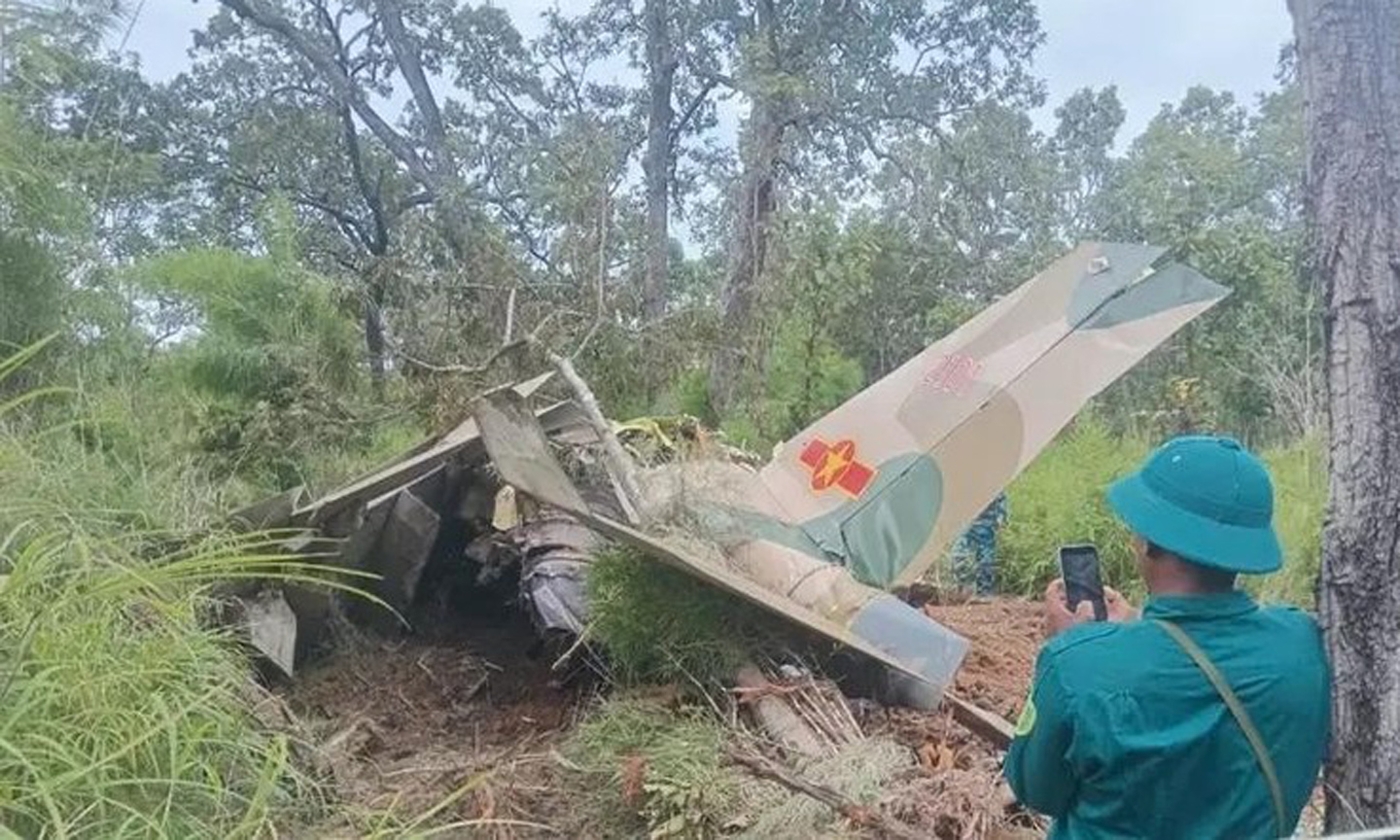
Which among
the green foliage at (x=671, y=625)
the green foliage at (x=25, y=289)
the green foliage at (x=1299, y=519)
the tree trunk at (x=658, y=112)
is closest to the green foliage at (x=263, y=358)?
the green foliage at (x=25, y=289)

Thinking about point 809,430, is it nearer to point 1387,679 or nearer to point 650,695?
point 650,695

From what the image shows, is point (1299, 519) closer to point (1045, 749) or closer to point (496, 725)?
point (496, 725)

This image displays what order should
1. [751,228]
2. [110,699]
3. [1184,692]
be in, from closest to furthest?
[1184,692], [110,699], [751,228]

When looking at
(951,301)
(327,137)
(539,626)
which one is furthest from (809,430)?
(327,137)

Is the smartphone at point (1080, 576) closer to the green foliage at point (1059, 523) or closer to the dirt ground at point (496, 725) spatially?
the dirt ground at point (496, 725)

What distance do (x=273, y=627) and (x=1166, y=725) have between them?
335 cm

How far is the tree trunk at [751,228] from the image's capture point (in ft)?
27.8

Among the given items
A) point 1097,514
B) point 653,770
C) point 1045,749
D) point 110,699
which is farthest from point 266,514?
point 1097,514

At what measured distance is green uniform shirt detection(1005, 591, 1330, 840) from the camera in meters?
1.66

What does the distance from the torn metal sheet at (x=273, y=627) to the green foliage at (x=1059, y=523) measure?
12.1 ft

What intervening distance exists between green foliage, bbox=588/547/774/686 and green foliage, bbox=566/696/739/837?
153 millimetres

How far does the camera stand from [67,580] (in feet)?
8.18

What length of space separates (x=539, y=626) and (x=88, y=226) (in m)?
2.75

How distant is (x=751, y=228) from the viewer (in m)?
11.7
